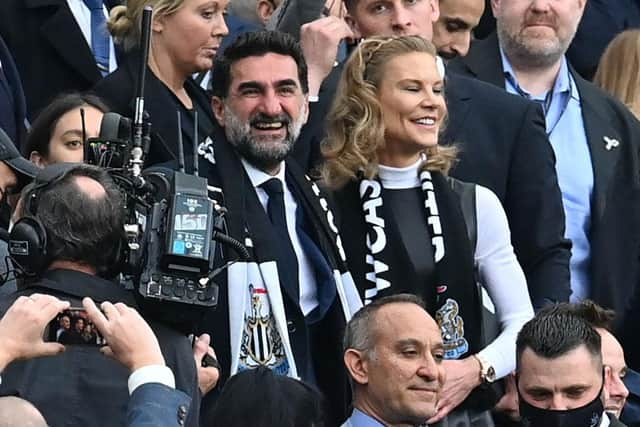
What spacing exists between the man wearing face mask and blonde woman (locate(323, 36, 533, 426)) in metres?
0.14

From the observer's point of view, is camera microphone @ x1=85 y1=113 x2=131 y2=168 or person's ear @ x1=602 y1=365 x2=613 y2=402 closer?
camera microphone @ x1=85 y1=113 x2=131 y2=168

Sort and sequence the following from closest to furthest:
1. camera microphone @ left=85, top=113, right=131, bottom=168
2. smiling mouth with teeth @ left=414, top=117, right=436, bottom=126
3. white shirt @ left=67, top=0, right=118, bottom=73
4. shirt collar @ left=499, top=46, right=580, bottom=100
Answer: camera microphone @ left=85, top=113, right=131, bottom=168 → smiling mouth with teeth @ left=414, top=117, right=436, bottom=126 → white shirt @ left=67, top=0, right=118, bottom=73 → shirt collar @ left=499, top=46, right=580, bottom=100

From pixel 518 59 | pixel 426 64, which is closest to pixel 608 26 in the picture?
pixel 518 59

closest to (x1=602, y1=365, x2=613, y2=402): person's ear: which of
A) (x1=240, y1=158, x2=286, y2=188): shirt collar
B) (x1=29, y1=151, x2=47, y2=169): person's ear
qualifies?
(x1=240, y1=158, x2=286, y2=188): shirt collar

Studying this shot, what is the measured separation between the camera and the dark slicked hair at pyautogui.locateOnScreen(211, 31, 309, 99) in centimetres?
724

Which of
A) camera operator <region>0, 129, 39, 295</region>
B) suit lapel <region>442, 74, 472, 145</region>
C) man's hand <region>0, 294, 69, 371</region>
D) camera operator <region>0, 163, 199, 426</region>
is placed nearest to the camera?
man's hand <region>0, 294, 69, 371</region>

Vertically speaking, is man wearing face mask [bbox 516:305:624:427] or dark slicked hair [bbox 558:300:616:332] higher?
dark slicked hair [bbox 558:300:616:332]

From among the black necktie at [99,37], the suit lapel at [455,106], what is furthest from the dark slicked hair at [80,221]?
the black necktie at [99,37]

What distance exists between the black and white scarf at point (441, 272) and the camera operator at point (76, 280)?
5.74ft

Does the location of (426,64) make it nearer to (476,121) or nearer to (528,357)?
(476,121)

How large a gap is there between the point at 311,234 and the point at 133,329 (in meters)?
2.09

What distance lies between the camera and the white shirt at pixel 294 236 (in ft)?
22.7

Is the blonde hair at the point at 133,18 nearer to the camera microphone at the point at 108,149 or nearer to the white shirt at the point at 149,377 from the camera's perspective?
the camera microphone at the point at 108,149

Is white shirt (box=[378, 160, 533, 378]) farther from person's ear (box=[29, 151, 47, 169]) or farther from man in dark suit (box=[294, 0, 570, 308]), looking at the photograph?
person's ear (box=[29, 151, 47, 169])
